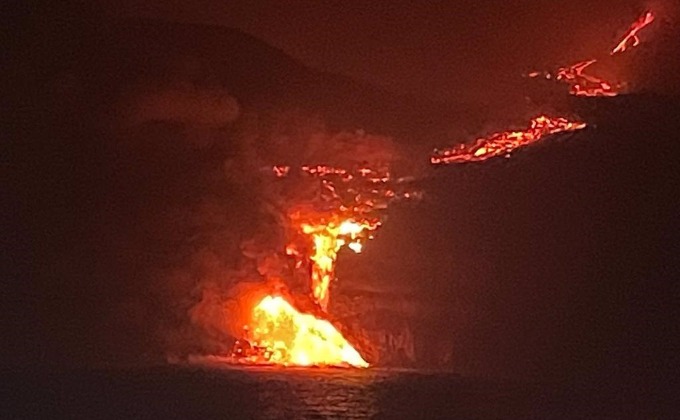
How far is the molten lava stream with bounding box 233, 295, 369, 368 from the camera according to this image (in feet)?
19.5

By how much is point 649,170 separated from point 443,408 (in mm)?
1903

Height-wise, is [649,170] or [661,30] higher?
[661,30]

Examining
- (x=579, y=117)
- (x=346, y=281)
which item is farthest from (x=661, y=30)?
(x=346, y=281)

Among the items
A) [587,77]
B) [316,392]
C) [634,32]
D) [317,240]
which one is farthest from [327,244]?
[634,32]

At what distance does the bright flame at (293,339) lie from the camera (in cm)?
595

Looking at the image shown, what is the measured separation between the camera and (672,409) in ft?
19.8

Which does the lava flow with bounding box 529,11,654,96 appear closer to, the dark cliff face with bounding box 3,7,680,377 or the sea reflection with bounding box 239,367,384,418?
the dark cliff face with bounding box 3,7,680,377

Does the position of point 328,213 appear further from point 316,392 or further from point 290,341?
point 316,392

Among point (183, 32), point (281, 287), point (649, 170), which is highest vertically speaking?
point (183, 32)

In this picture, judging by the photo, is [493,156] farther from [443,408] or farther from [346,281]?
[443,408]

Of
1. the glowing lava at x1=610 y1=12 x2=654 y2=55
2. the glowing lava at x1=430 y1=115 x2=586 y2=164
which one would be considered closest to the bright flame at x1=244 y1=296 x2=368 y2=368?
the glowing lava at x1=430 y1=115 x2=586 y2=164

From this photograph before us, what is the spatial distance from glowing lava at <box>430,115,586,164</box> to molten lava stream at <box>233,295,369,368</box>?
4.05ft

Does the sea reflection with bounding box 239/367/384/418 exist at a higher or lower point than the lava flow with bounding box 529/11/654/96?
lower

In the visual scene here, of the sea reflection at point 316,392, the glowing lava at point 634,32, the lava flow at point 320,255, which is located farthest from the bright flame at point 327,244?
the glowing lava at point 634,32
